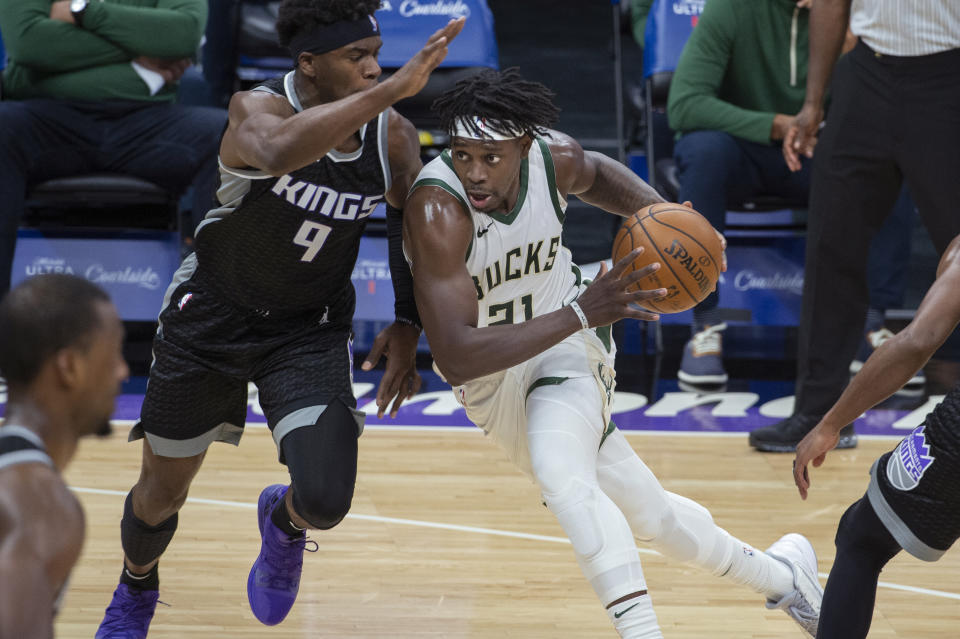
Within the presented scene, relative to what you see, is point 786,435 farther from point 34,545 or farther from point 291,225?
point 34,545

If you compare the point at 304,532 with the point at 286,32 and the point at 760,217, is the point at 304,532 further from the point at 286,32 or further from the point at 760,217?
the point at 760,217

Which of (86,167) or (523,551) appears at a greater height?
(86,167)

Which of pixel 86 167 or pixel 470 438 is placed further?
pixel 86 167

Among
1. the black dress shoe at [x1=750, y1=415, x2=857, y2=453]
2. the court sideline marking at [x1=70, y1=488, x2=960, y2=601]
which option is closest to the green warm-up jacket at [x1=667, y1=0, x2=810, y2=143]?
the black dress shoe at [x1=750, y1=415, x2=857, y2=453]

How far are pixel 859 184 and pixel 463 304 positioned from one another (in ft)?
8.01

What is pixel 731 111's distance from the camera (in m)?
6.46

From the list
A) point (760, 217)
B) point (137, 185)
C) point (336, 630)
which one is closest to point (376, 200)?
point (336, 630)

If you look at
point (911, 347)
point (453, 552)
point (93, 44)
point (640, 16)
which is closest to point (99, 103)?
point (93, 44)

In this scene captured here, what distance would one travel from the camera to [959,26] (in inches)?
184

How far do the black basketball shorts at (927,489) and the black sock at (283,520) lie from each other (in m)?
1.60

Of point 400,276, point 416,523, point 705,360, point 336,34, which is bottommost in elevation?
point 705,360

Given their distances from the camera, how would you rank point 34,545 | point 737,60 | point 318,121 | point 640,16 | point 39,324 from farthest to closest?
point 640,16 < point 737,60 < point 318,121 < point 39,324 < point 34,545

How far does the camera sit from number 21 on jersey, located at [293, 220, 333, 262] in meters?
3.39

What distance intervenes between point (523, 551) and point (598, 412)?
4.08ft
